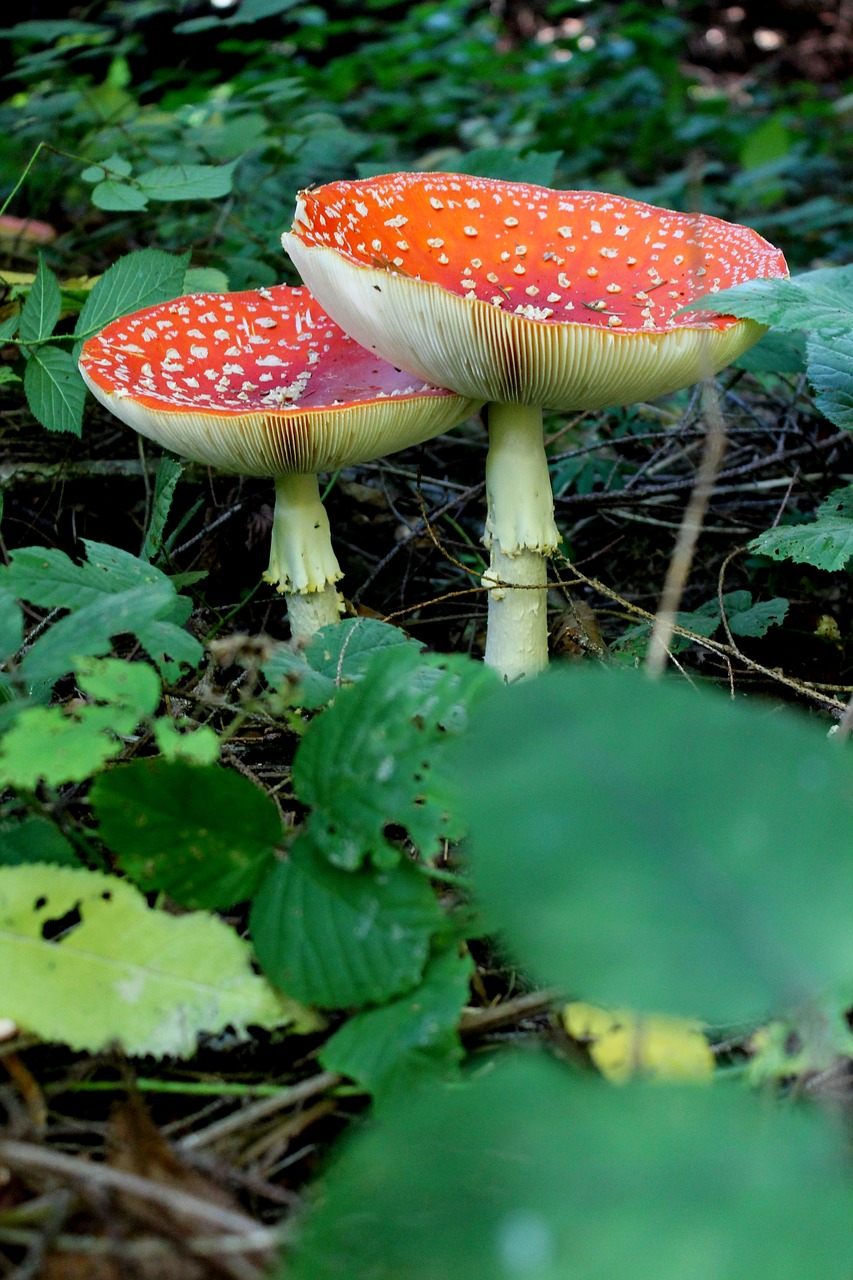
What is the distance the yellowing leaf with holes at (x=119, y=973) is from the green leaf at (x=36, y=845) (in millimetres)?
118

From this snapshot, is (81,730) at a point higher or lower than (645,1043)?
higher

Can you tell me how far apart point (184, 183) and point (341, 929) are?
268cm

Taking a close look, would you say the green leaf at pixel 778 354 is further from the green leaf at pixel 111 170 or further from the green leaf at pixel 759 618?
the green leaf at pixel 111 170

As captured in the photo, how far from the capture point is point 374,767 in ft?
5.08

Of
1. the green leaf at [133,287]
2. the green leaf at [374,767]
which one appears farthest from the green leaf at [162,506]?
the green leaf at [374,767]

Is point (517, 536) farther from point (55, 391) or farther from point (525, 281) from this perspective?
point (55, 391)

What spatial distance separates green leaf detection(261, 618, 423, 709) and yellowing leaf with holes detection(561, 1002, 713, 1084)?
2.41ft

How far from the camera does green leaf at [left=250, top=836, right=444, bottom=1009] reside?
146cm

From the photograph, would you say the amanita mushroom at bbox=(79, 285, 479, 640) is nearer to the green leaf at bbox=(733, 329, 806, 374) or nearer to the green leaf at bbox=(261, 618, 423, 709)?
the green leaf at bbox=(261, 618, 423, 709)

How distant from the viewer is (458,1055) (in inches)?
55.0

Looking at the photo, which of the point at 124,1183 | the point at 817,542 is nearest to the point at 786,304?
the point at 817,542

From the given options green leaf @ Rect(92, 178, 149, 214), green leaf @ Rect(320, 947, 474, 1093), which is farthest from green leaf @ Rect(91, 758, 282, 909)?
green leaf @ Rect(92, 178, 149, 214)

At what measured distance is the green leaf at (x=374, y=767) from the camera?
4.97ft

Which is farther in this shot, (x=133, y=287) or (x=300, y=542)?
(x=133, y=287)
